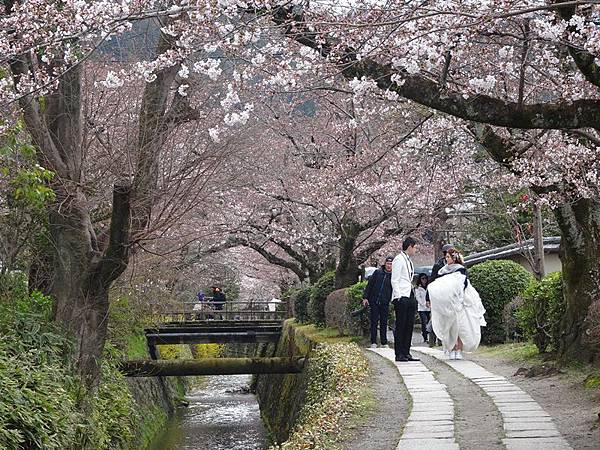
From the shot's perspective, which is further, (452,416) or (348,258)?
(348,258)

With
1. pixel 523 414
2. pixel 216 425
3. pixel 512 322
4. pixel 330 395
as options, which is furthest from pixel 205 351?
pixel 523 414

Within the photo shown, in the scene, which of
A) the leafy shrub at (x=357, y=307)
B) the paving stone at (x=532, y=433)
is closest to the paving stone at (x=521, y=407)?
the paving stone at (x=532, y=433)

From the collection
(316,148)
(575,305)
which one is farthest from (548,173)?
(316,148)

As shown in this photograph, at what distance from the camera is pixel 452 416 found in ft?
23.9

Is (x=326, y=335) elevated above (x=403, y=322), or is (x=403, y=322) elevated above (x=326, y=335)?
(x=403, y=322)

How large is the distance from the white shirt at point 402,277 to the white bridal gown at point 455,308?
16.7 inches

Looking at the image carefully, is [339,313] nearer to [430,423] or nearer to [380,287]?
[380,287]

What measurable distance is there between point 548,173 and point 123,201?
5.49 metres

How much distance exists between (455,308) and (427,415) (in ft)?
15.0

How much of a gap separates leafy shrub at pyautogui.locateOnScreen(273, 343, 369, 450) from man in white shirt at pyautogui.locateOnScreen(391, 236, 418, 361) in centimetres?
66

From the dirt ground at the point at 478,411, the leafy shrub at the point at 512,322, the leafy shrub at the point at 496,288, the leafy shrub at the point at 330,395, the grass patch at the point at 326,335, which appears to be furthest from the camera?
the grass patch at the point at 326,335

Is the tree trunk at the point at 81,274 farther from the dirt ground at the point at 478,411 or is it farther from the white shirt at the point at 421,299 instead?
the white shirt at the point at 421,299

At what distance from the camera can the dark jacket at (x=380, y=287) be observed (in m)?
14.2

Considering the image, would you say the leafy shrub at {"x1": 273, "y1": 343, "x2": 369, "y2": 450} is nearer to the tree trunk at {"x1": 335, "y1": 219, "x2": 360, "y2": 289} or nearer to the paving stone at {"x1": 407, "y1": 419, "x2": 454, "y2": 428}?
the paving stone at {"x1": 407, "y1": 419, "x2": 454, "y2": 428}
